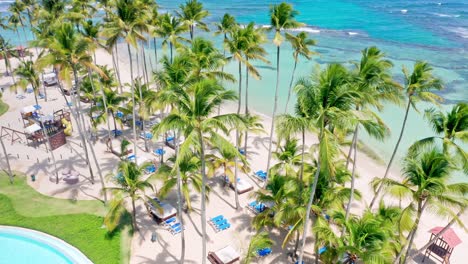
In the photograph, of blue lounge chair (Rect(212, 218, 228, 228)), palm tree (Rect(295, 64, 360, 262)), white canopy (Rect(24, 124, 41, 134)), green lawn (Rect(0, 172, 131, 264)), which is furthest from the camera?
white canopy (Rect(24, 124, 41, 134))

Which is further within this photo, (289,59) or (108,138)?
(289,59)

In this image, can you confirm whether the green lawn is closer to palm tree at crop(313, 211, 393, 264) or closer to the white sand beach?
the white sand beach

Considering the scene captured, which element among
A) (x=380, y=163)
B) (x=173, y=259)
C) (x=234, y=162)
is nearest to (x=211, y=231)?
(x=173, y=259)

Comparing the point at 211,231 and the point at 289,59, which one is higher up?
the point at 289,59

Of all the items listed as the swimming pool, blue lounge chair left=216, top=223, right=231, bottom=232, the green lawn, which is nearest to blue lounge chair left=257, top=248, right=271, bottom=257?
blue lounge chair left=216, top=223, right=231, bottom=232

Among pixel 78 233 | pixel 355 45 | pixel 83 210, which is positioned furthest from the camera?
pixel 355 45

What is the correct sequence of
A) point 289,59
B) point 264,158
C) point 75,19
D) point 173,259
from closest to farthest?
point 173,259
point 75,19
point 264,158
point 289,59

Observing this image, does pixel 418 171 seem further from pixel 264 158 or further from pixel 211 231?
pixel 264 158

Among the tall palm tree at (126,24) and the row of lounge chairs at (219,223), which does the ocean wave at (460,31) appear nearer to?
the row of lounge chairs at (219,223)
